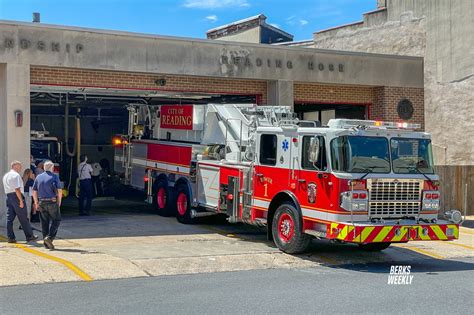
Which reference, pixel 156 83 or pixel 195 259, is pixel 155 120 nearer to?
pixel 156 83

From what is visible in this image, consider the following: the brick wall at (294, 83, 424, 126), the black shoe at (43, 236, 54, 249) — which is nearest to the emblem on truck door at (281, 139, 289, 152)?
the black shoe at (43, 236, 54, 249)

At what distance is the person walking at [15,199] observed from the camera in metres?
12.0

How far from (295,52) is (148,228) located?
6.52 meters

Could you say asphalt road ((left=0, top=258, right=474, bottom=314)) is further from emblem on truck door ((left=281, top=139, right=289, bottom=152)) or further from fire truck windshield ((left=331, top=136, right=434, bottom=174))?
emblem on truck door ((left=281, top=139, right=289, bottom=152))

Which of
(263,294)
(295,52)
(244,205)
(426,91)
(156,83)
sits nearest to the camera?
(263,294)

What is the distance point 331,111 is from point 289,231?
1101 cm

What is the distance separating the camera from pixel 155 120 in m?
18.5

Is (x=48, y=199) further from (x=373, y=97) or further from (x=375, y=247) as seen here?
(x=373, y=97)

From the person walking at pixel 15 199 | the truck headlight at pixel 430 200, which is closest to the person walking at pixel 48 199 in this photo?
the person walking at pixel 15 199

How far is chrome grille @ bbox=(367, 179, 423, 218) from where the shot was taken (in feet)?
36.1

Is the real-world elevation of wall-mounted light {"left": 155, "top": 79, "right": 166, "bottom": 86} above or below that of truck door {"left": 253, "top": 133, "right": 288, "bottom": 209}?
above

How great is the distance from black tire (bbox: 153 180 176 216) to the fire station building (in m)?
2.57

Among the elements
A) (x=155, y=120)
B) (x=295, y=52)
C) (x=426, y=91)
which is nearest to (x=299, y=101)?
(x=295, y=52)

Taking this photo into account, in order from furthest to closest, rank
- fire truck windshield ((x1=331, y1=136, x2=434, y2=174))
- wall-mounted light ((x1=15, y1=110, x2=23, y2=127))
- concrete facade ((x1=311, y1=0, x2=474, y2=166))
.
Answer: concrete facade ((x1=311, y1=0, x2=474, y2=166)) → wall-mounted light ((x1=15, y1=110, x2=23, y2=127)) → fire truck windshield ((x1=331, y1=136, x2=434, y2=174))
